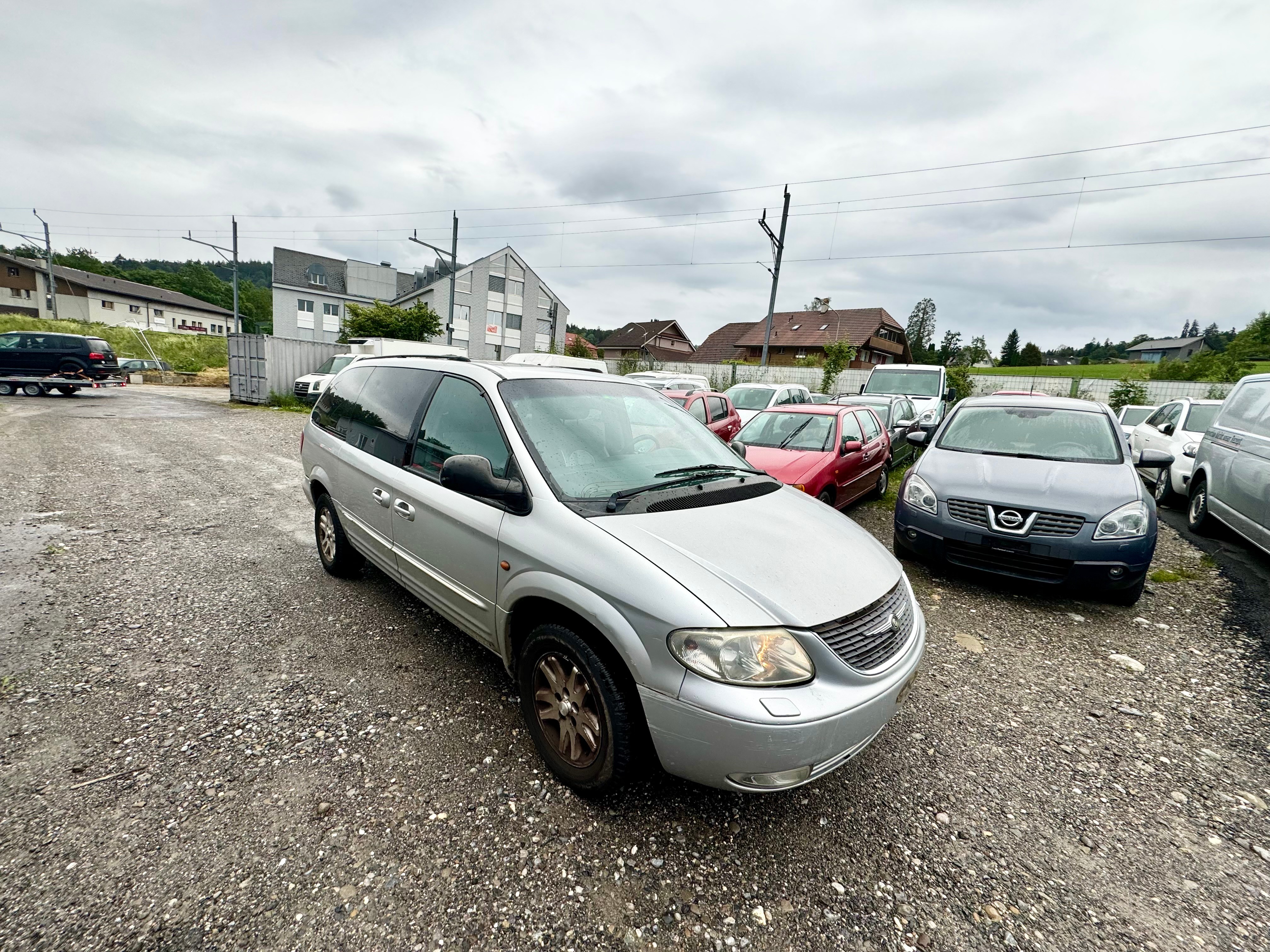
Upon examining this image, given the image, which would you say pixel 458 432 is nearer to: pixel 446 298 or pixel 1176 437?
pixel 1176 437

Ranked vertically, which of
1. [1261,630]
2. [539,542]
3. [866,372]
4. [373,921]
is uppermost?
[866,372]

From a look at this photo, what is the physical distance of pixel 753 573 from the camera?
83.3 inches

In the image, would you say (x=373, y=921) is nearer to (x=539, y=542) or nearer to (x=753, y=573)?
(x=539, y=542)

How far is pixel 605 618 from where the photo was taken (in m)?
2.04

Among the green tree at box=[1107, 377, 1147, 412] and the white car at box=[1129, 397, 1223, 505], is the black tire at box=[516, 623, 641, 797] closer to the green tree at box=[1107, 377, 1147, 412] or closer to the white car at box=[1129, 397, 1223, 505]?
the white car at box=[1129, 397, 1223, 505]

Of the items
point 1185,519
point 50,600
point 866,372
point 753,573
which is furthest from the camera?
point 866,372

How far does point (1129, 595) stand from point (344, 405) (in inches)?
243

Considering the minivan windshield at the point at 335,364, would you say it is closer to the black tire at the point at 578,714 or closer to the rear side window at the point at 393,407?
the rear side window at the point at 393,407

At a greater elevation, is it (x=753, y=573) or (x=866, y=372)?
(x=866, y=372)

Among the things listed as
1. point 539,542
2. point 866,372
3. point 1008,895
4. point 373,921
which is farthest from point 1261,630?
point 866,372

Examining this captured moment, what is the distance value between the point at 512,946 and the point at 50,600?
4183 mm

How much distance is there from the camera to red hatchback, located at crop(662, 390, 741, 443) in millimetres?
9914

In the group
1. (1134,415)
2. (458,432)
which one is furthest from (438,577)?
(1134,415)

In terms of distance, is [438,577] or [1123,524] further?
[1123,524]
